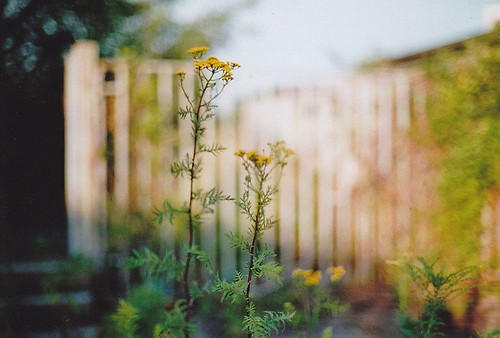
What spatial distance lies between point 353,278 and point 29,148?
3.16 meters

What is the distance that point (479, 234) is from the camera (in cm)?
245

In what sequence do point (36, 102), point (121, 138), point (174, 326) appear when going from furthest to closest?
1. point (36, 102)
2. point (121, 138)
3. point (174, 326)

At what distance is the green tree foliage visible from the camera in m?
2.38

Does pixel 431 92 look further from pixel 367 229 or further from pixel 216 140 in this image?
pixel 216 140

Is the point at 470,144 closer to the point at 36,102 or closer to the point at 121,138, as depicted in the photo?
the point at 121,138

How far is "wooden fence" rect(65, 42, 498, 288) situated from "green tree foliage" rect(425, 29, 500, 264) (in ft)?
0.89

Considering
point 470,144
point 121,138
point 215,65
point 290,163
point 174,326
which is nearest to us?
point 215,65

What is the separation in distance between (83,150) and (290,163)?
1.63 metres

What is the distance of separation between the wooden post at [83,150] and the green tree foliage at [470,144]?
106 inches

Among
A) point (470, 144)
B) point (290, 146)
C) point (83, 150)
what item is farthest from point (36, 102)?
point (470, 144)

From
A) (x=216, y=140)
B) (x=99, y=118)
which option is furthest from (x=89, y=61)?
(x=216, y=140)

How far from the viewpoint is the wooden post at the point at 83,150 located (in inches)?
93.9

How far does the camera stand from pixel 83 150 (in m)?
2.40

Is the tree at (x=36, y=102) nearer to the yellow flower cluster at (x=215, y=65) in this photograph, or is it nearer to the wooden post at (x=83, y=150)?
the wooden post at (x=83, y=150)
